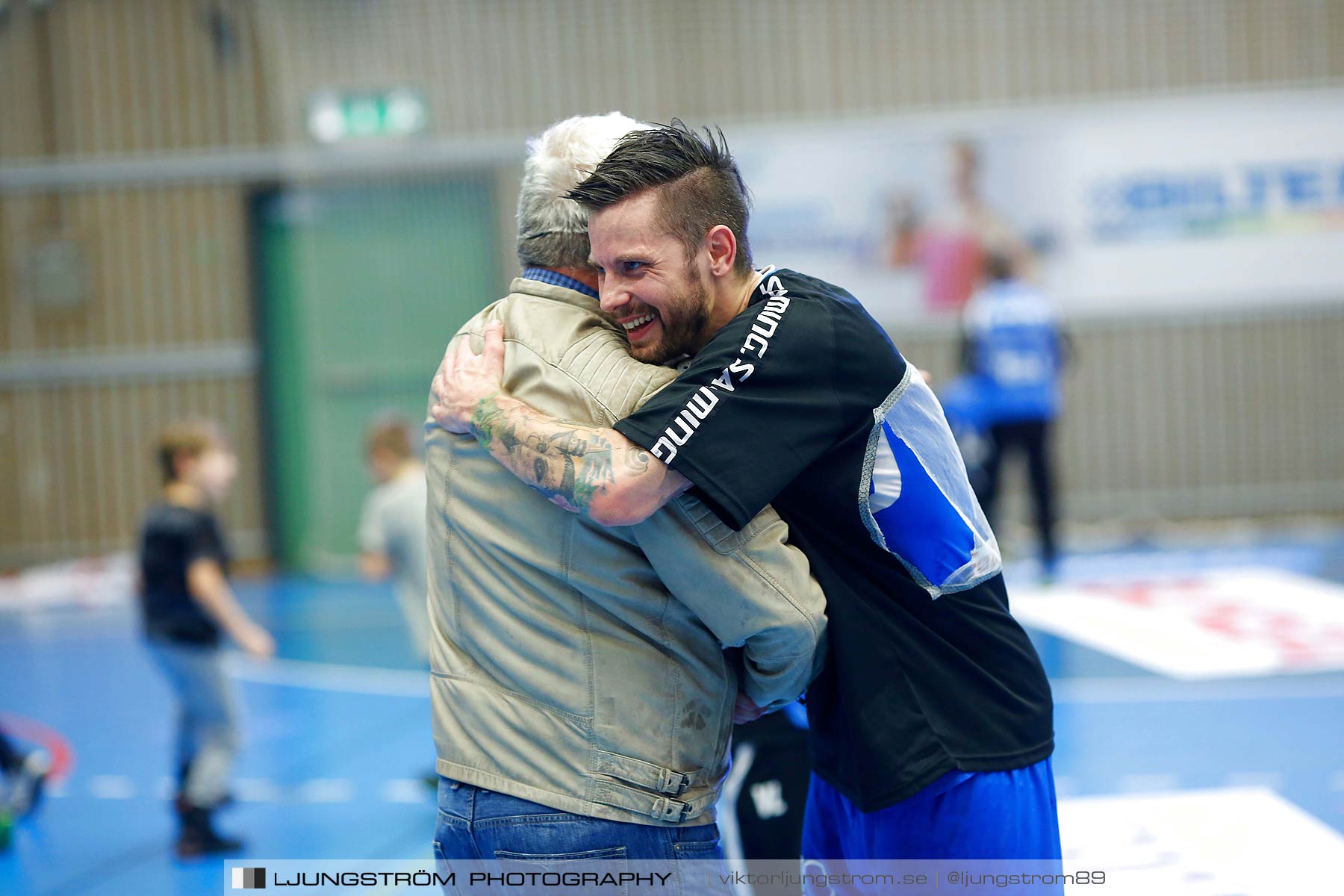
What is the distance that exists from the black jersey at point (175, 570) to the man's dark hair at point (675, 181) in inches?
141

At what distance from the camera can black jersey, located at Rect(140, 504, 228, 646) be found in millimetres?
4793

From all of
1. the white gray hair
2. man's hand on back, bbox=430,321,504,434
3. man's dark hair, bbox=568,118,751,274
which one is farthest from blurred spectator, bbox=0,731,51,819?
man's dark hair, bbox=568,118,751,274

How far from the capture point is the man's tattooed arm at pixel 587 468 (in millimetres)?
1583

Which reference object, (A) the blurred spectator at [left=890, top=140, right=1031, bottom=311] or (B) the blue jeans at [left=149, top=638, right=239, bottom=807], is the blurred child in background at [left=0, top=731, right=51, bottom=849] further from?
(A) the blurred spectator at [left=890, top=140, right=1031, bottom=311]

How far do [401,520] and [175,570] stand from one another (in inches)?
36.9

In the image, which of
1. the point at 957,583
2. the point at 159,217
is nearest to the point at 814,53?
the point at 159,217

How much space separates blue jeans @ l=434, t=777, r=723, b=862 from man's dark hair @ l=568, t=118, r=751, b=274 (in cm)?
82

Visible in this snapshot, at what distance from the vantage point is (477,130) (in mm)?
11281

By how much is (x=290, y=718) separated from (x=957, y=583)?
5.38 meters

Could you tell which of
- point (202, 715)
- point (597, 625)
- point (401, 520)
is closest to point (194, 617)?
point (202, 715)

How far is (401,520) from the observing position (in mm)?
5262

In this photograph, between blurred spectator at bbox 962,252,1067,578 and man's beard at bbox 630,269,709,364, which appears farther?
blurred spectator at bbox 962,252,1067,578

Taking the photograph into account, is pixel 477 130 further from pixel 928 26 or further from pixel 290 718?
pixel 290 718

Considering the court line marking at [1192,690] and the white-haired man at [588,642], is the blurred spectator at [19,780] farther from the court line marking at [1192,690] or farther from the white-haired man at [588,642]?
the court line marking at [1192,690]
